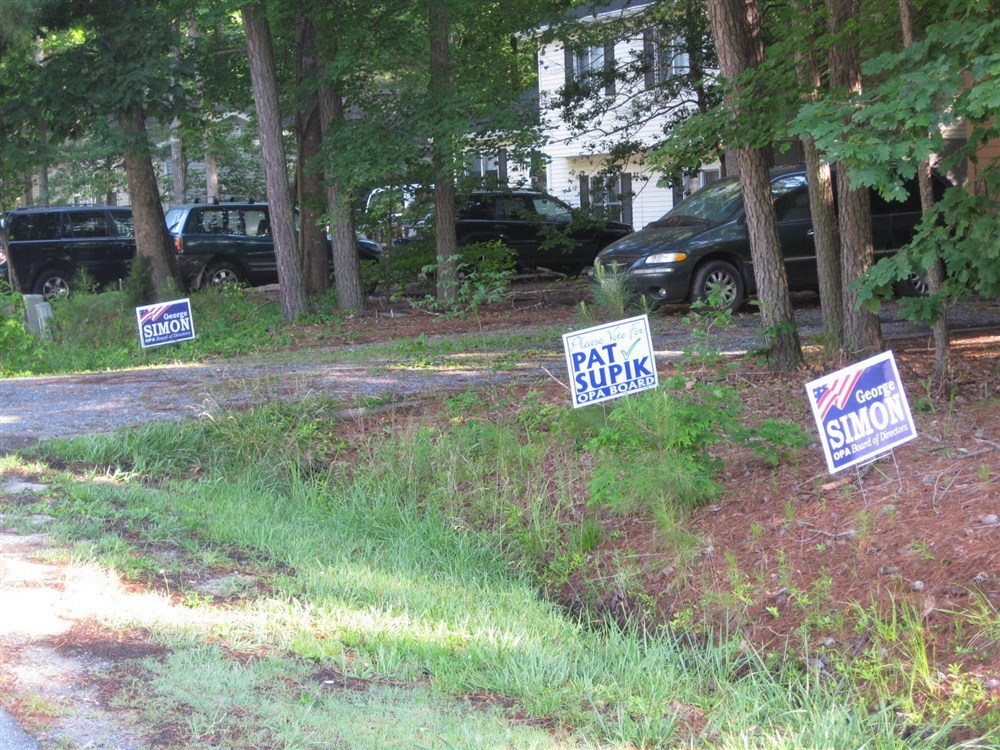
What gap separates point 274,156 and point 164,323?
4796 millimetres

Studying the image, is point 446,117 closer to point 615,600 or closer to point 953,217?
point 953,217

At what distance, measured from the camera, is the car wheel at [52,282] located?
21336 mm

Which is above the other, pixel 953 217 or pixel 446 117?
pixel 446 117

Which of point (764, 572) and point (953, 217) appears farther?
point (953, 217)

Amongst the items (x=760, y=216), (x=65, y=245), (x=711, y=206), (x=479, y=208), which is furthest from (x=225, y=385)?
(x=65, y=245)

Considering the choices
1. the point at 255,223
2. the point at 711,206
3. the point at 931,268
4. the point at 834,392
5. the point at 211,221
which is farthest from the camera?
the point at 255,223

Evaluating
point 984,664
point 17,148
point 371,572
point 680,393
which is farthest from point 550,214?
point 984,664

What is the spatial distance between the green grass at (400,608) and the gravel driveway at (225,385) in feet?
2.22

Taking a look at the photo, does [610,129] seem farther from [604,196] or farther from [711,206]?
[711,206]

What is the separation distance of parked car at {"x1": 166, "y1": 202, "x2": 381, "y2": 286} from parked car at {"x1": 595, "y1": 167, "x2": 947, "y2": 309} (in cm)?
885

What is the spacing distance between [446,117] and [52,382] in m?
6.37

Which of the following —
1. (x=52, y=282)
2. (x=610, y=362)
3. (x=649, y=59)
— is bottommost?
(x=610, y=362)

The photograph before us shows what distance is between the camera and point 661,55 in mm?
20844

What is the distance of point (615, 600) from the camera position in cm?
570
